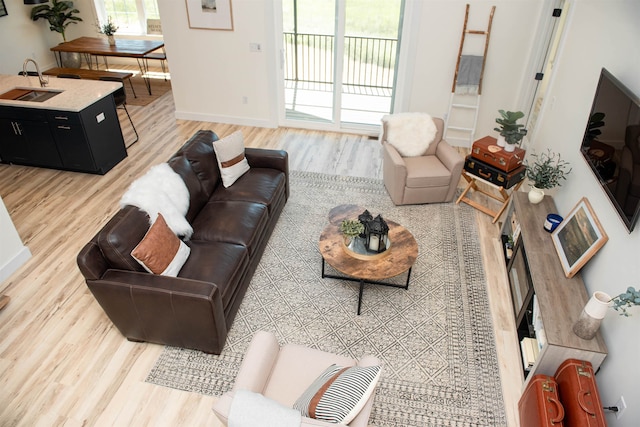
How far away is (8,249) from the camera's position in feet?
11.9

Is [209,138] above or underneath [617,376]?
above

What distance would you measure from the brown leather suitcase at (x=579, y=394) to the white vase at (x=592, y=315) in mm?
172

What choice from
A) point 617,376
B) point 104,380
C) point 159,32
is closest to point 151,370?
point 104,380

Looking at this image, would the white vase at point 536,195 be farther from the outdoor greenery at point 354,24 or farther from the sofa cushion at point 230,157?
the outdoor greenery at point 354,24

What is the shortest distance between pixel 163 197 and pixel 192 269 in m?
0.62

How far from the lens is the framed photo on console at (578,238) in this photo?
9.09 feet

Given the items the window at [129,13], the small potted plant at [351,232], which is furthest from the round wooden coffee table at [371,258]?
the window at [129,13]

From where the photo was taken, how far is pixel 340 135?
6.19 meters

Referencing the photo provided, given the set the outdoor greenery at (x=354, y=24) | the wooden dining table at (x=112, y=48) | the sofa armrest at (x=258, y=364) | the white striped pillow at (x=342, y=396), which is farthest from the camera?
the wooden dining table at (x=112, y=48)

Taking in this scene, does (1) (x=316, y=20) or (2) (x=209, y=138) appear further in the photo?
(1) (x=316, y=20)

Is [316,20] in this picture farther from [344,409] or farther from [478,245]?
[344,409]

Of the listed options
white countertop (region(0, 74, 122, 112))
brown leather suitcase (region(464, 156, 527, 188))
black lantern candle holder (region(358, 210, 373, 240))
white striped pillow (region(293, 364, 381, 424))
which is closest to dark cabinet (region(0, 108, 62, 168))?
white countertop (region(0, 74, 122, 112))

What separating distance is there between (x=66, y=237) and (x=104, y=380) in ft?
5.98

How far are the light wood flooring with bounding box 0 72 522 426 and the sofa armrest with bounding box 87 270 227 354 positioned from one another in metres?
0.30
